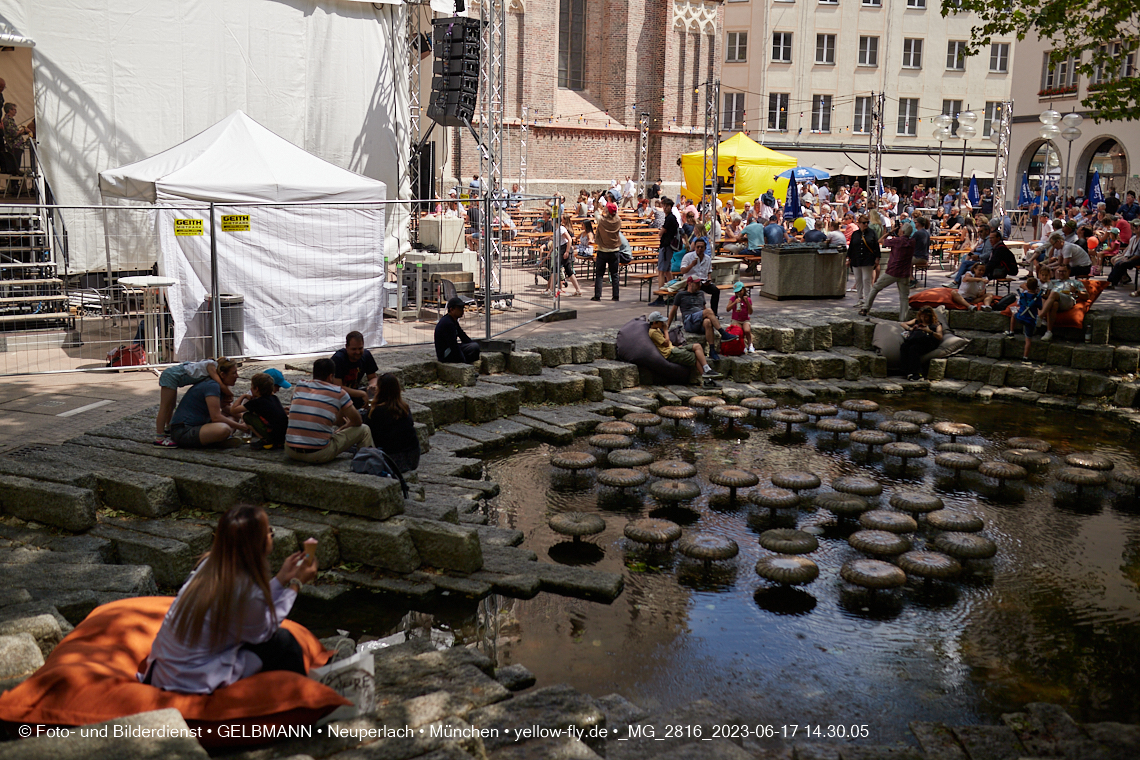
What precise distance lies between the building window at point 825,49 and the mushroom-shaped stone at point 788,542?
130 ft

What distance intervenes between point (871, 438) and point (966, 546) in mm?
2705

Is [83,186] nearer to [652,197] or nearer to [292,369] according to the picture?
[292,369]

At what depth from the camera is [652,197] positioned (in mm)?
36531

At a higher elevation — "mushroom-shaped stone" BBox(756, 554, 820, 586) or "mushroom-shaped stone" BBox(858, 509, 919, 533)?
"mushroom-shaped stone" BBox(858, 509, 919, 533)

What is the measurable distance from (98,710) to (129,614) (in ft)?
2.05

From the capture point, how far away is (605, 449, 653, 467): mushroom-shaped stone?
829 cm

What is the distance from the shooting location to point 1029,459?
29.0ft

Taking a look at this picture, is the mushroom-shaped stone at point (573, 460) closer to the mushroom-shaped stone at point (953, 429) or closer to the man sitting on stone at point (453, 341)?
the man sitting on stone at point (453, 341)

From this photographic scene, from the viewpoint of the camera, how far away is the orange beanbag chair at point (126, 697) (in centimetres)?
356

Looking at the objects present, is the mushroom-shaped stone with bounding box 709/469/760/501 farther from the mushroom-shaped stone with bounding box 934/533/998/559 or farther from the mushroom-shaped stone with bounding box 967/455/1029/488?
the mushroom-shaped stone with bounding box 967/455/1029/488

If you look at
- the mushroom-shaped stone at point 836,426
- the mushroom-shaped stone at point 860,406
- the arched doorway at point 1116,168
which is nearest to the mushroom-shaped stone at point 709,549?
the mushroom-shaped stone at point 836,426

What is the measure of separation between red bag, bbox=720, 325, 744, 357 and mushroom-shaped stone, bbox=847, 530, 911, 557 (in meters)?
6.12

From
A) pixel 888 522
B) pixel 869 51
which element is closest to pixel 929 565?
pixel 888 522

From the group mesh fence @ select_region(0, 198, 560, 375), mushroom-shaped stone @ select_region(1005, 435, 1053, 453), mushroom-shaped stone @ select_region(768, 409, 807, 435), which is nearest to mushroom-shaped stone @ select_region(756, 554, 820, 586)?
mushroom-shaped stone @ select_region(768, 409, 807, 435)
